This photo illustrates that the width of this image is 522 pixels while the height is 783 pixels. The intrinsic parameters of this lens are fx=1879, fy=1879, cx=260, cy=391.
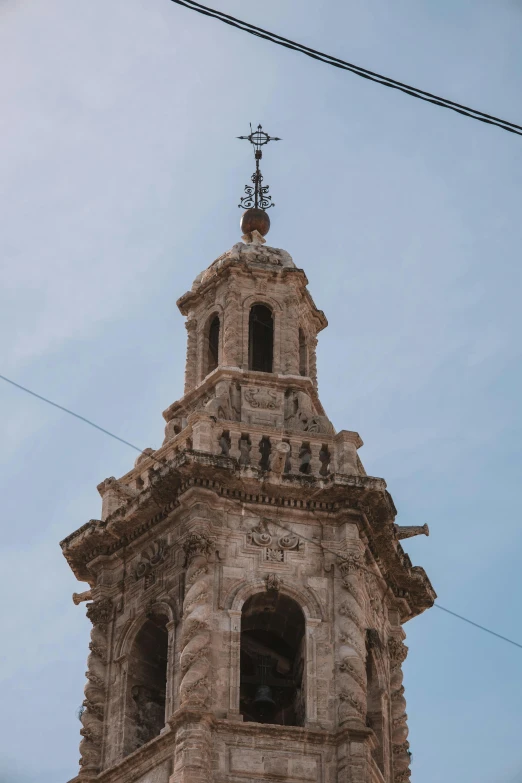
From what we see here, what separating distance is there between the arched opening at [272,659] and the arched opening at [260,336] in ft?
20.7

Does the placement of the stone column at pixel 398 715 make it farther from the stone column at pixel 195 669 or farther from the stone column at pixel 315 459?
the stone column at pixel 195 669

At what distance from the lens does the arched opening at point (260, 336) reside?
3534cm

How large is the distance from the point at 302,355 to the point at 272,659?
703cm

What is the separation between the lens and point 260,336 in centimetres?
3572

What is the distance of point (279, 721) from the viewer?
2989 centimetres

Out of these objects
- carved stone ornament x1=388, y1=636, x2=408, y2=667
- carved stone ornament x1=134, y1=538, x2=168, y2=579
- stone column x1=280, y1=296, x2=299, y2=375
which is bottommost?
carved stone ornament x1=388, y1=636, x2=408, y2=667

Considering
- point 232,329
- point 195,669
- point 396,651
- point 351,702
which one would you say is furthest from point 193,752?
point 232,329

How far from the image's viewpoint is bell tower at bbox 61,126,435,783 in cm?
2775

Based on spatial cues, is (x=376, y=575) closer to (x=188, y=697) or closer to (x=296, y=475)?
(x=296, y=475)

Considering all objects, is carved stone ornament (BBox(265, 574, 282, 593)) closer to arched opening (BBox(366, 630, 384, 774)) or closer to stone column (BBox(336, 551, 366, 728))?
stone column (BBox(336, 551, 366, 728))

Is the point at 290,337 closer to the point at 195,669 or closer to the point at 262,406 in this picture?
the point at 262,406

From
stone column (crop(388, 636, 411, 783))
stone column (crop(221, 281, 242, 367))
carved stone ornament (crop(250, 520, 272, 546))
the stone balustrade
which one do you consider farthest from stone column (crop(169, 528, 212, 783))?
stone column (crop(221, 281, 242, 367))

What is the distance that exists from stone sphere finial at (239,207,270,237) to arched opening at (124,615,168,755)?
10.3m

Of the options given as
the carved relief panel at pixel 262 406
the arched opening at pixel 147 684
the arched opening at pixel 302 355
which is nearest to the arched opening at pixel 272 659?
the arched opening at pixel 147 684
